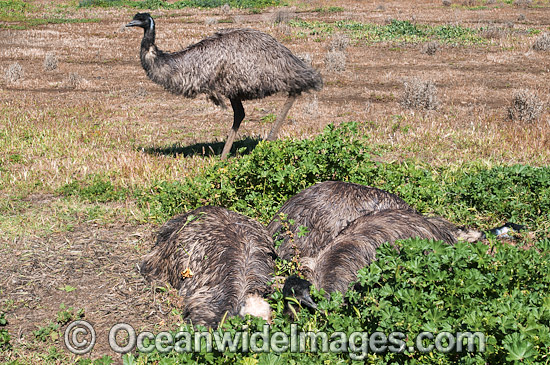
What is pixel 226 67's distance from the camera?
9094 mm

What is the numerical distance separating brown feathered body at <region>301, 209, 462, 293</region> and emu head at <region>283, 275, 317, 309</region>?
235mm

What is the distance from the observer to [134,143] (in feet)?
35.6

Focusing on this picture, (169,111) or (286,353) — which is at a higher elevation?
(286,353)

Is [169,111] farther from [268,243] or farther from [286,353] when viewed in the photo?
[286,353]

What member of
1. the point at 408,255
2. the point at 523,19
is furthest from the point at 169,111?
the point at 523,19

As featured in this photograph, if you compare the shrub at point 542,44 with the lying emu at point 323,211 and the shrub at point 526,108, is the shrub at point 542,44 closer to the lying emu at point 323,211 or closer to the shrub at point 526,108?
the shrub at point 526,108

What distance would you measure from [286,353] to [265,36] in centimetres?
683

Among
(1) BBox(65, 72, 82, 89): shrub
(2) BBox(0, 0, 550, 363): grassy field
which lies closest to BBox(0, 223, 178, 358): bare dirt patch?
(2) BBox(0, 0, 550, 363): grassy field

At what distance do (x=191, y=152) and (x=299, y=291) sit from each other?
6.49m

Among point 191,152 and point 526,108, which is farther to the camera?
point 526,108

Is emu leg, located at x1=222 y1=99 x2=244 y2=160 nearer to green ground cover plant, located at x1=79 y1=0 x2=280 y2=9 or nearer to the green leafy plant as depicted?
the green leafy plant

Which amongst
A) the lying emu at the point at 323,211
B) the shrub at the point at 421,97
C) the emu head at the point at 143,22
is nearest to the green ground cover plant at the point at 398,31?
the shrub at the point at 421,97

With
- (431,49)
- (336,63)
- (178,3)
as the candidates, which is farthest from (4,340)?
(178,3)

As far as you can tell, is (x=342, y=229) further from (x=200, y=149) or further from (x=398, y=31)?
(x=398, y=31)
